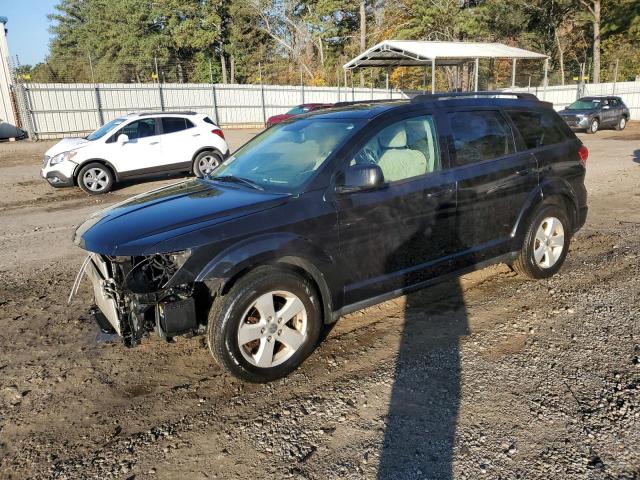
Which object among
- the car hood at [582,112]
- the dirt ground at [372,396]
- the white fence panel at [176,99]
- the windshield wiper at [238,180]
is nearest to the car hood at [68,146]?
the dirt ground at [372,396]

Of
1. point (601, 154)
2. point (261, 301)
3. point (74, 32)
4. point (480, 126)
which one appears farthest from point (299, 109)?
point (74, 32)

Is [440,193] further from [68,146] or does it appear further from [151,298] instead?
[68,146]

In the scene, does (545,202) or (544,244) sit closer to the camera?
(545,202)

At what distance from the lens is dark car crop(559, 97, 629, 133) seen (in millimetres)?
23031

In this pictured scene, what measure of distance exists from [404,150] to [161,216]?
1973mm

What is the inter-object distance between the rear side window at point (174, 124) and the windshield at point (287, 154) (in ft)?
26.5

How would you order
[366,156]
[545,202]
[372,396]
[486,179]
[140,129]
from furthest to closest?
[140,129], [545,202], [486,179], [366,156], [372,396]

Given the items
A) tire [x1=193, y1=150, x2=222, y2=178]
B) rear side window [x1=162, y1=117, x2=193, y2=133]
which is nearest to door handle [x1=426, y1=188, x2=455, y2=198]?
tire [x1=193, y1=150, x2=222, y2=178]

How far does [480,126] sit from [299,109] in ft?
53.7

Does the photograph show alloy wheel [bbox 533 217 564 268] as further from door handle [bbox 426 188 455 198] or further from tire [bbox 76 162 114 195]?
tire [bbox 76 162 114 195]

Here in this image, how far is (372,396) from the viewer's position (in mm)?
3201

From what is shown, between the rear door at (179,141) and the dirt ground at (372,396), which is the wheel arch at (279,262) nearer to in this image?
the dirt ground at (372,396)

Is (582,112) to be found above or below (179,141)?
below

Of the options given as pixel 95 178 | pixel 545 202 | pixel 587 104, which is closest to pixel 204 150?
pixel 95 178
